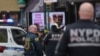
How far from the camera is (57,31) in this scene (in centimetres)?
1343

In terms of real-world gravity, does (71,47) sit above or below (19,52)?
above

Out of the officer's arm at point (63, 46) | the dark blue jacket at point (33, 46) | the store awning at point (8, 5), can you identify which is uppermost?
the store awning at point (8, 5)

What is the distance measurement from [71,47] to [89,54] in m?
0.26

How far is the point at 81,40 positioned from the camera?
21.2ft

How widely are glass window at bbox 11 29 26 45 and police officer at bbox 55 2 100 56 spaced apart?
26.9ft

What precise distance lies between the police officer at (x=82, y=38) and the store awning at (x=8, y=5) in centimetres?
2902

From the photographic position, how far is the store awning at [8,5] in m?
35.3

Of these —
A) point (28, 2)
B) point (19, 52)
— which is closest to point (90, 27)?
point (19, 52)

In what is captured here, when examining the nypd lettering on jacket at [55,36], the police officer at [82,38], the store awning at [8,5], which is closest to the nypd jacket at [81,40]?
the police officer at [82,38]

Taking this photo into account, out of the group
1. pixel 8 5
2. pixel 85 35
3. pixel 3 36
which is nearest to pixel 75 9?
pixel 3 36

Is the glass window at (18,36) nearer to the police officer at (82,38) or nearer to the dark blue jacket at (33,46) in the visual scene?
the dark blue jacket at (33,46)

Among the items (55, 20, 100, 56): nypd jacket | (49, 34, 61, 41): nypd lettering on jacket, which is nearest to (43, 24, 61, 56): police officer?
(49, 34, 61, 41): nypd lettering on jacket

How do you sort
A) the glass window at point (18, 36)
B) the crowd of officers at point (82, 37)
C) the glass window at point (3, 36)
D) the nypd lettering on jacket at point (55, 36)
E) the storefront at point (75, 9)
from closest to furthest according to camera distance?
1. the crowd of officers at point (82, 37)
2. the nypd lettering on jacket at point (55, 36)
3. the glass window at point (3, 36)
4. the glass window at point (18, 36)
5. the storefront at point (75, 9)

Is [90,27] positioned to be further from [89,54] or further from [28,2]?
[28,2]
